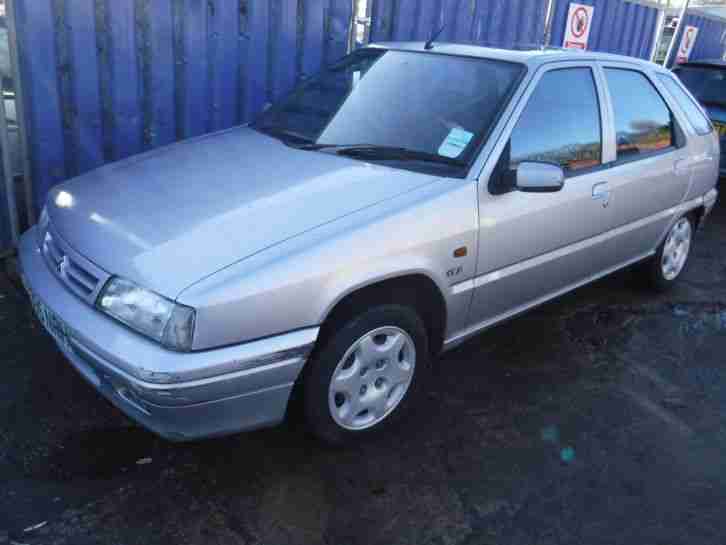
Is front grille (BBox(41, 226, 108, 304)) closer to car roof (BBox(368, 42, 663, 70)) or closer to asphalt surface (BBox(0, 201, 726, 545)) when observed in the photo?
asphalt surface (BBox(0, 201, 726, 545))

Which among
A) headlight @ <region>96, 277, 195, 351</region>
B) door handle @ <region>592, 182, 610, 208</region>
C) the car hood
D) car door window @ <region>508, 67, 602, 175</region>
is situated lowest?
headlight @ <region>96, 277, 195, 351</region>

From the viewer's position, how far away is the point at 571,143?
11.6 ft

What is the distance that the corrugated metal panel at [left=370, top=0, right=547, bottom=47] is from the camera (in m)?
6.18

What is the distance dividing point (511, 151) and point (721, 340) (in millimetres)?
2290

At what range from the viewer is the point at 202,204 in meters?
2.77

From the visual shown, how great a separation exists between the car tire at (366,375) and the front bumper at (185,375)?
0.15 m

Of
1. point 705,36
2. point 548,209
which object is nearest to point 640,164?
point 548,209

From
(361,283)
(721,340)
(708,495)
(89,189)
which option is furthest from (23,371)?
(721,340)

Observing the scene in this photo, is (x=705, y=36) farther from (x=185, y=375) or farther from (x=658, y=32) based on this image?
(x=185, y=375)

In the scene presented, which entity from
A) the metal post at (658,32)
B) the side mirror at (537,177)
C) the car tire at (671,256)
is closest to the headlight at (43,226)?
the side mirror at (537,177)

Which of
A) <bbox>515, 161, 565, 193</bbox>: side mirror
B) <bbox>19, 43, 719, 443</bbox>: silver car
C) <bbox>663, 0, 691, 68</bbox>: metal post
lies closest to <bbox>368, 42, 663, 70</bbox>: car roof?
<bbox>19, 43, 719, 443</bbox>: silver car

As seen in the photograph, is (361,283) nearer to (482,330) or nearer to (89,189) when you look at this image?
(482,330)

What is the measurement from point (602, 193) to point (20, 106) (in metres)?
3.61

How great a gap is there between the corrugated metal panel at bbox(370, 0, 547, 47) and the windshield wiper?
2.63m
